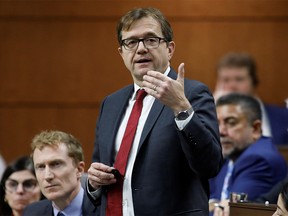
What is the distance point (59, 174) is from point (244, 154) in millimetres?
1175

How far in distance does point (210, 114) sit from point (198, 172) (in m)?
0.21

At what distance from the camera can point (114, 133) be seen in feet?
9.07

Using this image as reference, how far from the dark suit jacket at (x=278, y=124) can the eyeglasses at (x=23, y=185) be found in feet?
5.77

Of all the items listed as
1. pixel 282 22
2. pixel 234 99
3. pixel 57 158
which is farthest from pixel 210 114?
pixel 282 22

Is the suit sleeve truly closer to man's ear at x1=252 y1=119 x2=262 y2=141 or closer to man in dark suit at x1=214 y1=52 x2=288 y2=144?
man's ear at x1=252 y1=119 x2=262 y2=141

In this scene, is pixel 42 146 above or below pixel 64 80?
below

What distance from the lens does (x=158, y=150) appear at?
2.61m

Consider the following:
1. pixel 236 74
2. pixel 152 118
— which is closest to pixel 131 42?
pixel 152 118

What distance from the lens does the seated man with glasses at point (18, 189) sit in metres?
3.89

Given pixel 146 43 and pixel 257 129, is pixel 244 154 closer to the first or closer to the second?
pixel 257 129

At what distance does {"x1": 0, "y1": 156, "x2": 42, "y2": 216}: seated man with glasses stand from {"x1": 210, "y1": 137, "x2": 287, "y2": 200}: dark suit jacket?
95 cm

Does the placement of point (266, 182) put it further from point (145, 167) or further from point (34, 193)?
point (145, 167)

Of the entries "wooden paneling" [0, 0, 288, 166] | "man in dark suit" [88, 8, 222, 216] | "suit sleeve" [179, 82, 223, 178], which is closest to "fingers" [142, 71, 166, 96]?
"man in dark suit" [88, 8, 222, 216]

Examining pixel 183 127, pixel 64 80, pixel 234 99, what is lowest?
pixel 183 127
